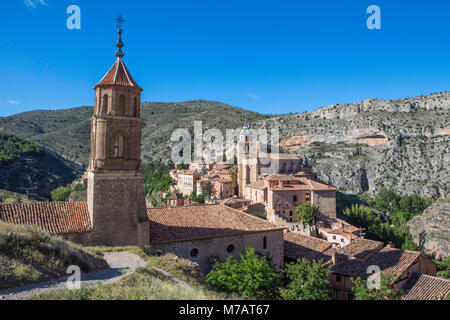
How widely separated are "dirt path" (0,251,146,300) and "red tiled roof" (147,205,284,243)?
346 centimetres

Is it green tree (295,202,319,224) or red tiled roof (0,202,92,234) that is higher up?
red tiled roof (0,202,92,234)

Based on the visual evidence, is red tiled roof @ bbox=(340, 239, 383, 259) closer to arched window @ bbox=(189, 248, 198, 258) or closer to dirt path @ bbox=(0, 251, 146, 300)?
arched window @ bbox=(189, 248, 198, 258)

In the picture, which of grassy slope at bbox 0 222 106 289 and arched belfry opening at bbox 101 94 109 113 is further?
arched belfry opening at bbox 101 94 109 113

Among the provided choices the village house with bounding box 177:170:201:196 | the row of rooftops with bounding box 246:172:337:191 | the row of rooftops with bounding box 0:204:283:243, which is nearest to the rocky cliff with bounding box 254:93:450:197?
the village house with bounding box 177:170:201:196

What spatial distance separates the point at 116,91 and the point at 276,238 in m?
13.1

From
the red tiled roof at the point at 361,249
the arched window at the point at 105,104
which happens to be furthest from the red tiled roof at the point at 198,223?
the red tiled roof at the point at 361,249

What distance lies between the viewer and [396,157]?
350ft

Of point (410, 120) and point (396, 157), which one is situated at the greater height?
point (410, 120)

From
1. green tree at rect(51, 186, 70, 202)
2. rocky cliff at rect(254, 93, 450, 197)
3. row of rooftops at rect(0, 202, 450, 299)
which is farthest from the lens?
rocky cliff at rect(254, 93, 450, 197)

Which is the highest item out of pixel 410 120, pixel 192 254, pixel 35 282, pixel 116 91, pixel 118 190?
pixel 410 120

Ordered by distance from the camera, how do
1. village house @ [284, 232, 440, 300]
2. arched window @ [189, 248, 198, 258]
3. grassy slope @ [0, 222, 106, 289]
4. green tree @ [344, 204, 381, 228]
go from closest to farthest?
grassy slope @ [0, 222, 106, 289], arched window @ [189, 248, 198, 258], village house @ [284, 232, 440, 300], green tree @ [344, 204, 381, 228]

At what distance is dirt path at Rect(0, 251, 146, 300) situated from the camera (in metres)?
8.00
